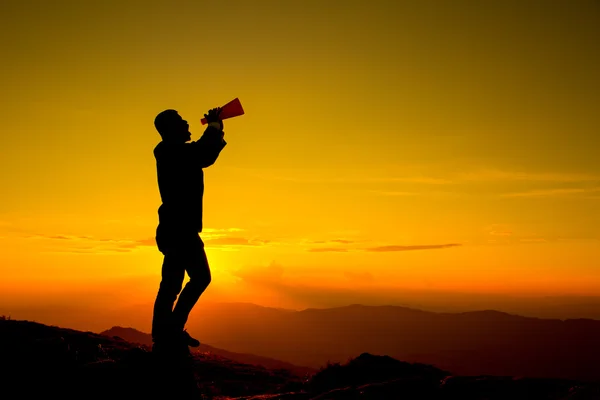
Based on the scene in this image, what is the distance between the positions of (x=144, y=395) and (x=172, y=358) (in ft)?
2.28

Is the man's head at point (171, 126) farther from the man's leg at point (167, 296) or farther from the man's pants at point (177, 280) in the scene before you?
the man's leg at point (167, 296)

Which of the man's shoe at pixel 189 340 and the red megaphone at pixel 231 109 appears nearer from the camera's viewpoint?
the man's shoe at pixel 189 340

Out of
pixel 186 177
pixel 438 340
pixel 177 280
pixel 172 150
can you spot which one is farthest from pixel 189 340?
pixel 438 340

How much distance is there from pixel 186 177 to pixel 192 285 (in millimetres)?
1530

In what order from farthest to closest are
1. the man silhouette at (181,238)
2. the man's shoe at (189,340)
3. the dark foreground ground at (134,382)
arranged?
1. the man's shoe at (189,340)
2. the man silhouette at (181,238)
3. the dark foreground ground at (134,382)

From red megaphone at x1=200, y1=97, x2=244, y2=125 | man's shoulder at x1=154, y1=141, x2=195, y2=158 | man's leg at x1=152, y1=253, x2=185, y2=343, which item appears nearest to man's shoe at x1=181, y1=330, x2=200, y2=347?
man's leg at x1=152, y1=253, x2=185, y2=343

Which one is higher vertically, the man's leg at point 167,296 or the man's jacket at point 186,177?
the man's jacket at point 186,177

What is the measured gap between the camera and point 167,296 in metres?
8.18

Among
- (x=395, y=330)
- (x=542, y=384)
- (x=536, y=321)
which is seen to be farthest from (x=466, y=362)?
(x=542, y=384)

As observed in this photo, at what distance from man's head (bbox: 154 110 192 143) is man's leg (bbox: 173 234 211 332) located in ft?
4.97

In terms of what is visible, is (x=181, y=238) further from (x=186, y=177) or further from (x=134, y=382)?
(x=134, y=382)

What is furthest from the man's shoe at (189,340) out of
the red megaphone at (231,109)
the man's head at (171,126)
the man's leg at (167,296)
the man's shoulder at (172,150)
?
the red megaphone at (231,109)

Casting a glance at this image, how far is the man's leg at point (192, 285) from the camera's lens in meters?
8.11

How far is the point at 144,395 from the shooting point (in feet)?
24.4
